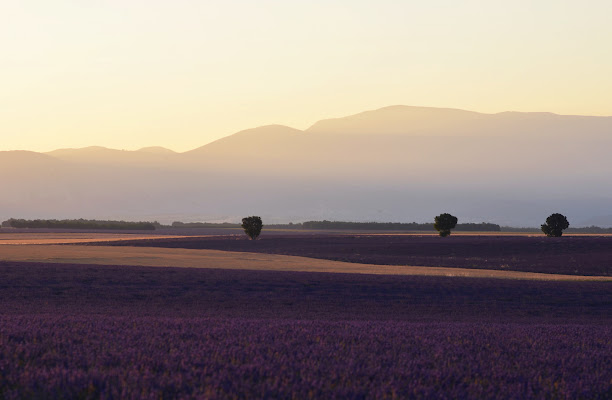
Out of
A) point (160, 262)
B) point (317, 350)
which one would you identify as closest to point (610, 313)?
point (317, 350)

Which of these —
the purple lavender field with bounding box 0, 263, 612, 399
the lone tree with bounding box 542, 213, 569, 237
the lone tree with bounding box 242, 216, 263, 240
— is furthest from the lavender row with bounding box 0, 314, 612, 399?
the lone tree with bounding box 542, 213, 569, 237

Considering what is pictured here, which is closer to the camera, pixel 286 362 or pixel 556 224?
pixel 286 362

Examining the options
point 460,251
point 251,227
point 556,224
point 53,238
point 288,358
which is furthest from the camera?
point 556,224

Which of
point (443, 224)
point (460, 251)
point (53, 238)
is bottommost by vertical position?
point (53, 238)

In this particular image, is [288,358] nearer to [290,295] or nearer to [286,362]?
[286,362]

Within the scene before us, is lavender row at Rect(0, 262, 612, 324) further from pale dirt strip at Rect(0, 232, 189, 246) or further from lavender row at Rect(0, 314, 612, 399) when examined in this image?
pale dirt strip at Rect(0, 232, 189, 246)

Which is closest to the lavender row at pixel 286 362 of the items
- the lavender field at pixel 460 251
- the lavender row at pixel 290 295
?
the lavender row at pixel 290 295

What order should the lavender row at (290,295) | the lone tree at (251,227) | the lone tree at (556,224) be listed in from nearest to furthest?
the lavender row at (290,295)
the lone tree at (251,227)
the lone tree at (556,224)

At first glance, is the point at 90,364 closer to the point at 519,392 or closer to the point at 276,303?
the point at 519,392

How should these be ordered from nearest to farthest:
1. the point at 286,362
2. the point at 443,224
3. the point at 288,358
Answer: the point at 286,362 → the point at 288,358 → the point at 443,224

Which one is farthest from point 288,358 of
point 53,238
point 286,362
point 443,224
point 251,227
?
point 443,224

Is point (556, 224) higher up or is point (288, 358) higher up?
point (556, 224)

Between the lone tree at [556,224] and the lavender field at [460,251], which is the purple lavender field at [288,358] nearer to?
the lavender field at [460,251]

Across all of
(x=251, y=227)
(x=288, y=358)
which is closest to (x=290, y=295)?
(x=288, y=358)
